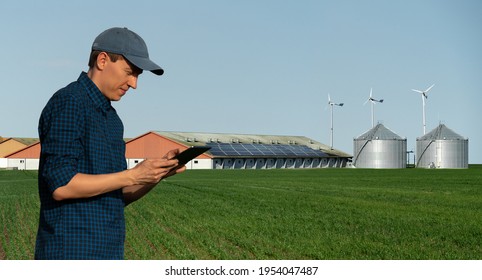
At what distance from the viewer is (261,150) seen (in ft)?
333

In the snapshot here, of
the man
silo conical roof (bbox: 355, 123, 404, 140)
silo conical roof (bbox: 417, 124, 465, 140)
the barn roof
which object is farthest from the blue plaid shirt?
silo conical roof (bbox: 417, 124, 465, 140)

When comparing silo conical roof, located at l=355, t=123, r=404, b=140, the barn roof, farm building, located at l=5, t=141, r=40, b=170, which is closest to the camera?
farm building, located at l=5, t=141, r=40, b=170

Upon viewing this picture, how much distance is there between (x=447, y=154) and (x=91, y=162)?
4298 inches

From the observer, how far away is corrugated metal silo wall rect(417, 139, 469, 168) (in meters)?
107

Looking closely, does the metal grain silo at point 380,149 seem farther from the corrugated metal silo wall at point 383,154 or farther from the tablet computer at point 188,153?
the tablet computer at point 188,153

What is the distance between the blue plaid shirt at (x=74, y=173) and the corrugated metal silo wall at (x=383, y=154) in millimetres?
105377

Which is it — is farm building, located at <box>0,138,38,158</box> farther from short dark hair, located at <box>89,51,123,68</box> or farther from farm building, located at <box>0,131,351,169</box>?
short dark hair, located at <box>89,51,123,68</box>

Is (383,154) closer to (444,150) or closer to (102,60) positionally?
(444,150)

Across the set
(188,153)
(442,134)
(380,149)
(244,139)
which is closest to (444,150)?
(442,134)

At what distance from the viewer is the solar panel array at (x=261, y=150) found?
95.9 m

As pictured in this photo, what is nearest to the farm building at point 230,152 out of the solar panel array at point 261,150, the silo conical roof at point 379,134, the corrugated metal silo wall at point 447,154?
the solar panel array at point 261,150

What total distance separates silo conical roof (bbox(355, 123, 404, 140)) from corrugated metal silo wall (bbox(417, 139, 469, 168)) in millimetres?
5809
